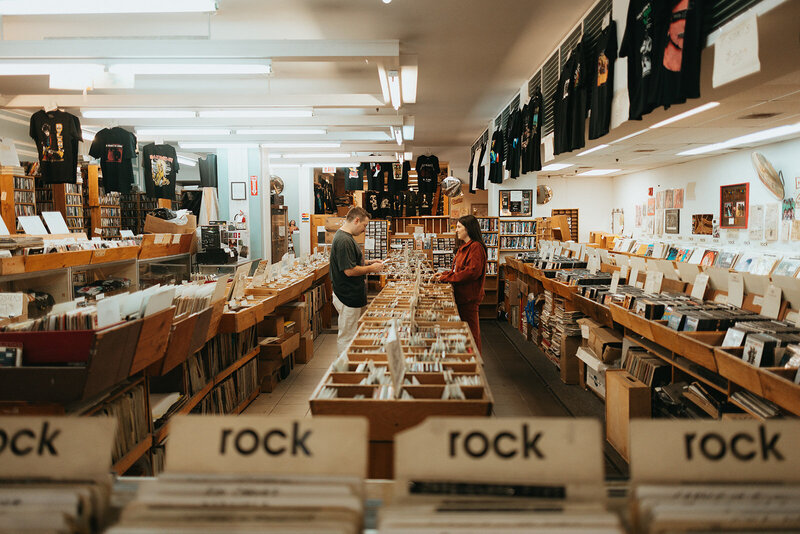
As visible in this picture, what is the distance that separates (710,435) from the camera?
1.00 m

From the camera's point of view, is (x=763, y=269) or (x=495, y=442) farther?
(x=763, y=269)

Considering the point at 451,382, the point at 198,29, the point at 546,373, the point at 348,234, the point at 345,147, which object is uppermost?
the point at 198,29

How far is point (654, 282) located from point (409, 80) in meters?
4.04

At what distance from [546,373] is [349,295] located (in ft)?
9.36

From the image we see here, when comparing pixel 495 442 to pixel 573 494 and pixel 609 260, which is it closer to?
pixel 573 494

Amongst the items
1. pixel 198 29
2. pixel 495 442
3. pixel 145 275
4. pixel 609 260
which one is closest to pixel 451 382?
pixel 495 442

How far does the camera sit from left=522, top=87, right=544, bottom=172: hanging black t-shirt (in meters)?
6.44

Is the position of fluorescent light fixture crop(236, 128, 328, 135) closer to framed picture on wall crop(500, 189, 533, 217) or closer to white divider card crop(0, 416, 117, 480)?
framed picture on wall crop(500, 189, 533, 217)

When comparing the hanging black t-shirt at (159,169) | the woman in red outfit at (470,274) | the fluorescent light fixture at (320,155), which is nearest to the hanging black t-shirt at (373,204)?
the fluorescent light fixture at (320,155)

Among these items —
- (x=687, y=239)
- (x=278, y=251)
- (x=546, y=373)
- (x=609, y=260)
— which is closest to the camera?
(x=546, y=373)

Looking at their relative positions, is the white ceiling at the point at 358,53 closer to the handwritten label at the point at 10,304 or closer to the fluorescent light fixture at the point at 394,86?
the fluorescent light fixture at the point at 394,86

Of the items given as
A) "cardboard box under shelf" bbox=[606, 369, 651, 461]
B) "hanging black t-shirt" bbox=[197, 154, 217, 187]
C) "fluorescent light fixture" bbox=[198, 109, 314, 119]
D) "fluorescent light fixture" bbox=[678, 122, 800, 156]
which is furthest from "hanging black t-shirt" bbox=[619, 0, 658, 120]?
"hanging black t-shirt" bbox=[197, 154, 217, 187]

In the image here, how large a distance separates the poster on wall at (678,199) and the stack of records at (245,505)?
12.1 m

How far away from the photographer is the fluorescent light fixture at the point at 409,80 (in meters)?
6.33
